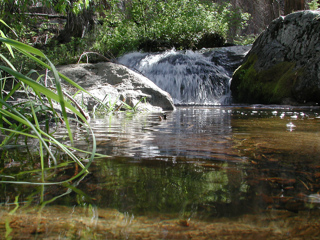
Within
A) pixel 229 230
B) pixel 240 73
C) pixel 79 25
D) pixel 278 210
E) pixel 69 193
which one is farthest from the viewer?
pixel 79 25

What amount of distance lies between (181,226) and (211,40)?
1488cm

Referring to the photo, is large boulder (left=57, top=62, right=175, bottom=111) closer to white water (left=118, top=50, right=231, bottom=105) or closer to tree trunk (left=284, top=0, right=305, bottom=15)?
white water (left=118, top=50, right=231, bottom=105)

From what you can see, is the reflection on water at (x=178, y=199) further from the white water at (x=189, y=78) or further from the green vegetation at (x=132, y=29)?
the green vegetation at (x=132, y=29)

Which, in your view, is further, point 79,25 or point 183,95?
point 79,25

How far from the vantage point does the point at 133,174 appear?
1.07 metres

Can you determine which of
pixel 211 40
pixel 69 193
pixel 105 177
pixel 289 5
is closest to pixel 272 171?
pixel 105 177

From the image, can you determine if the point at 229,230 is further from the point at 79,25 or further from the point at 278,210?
the point at 79,25

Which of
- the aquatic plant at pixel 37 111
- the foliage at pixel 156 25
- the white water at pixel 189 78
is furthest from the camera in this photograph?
the foliage at pixel 156 25

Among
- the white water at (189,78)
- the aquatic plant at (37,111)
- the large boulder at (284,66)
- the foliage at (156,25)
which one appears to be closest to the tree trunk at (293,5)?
the foliage at (156,25)

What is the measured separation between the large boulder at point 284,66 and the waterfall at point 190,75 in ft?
2.54

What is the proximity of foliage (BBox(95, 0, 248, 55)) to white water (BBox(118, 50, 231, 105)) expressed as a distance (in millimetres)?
2263

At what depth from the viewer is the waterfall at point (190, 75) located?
10383 millimetres

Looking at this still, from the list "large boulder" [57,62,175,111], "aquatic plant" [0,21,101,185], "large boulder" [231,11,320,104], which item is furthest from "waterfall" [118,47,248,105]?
"aquatic plant" [0,21,101,185]

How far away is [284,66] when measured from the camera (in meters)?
8.81
